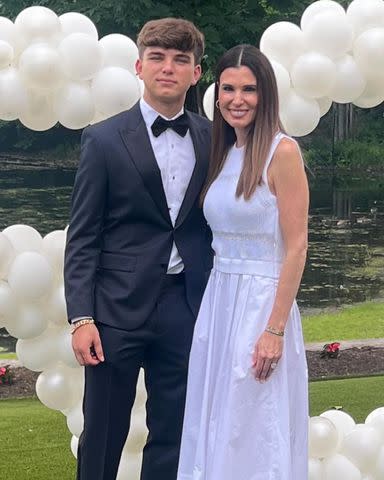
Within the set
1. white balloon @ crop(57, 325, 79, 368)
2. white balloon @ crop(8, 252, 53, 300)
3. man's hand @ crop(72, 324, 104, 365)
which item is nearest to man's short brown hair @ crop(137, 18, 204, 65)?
man's hand @ crop(72, 324, 104, 365)

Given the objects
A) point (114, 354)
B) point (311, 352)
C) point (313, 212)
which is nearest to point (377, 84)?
point (114, 354)

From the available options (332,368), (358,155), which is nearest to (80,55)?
(332,368)

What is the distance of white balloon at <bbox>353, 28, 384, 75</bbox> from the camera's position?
Answer: 370cm

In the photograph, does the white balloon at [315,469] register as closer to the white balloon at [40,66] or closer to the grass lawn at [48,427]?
the grass lawn at [48,427]

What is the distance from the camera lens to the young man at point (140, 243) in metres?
2.98

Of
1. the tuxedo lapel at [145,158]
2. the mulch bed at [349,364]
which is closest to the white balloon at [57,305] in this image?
the tuxedo lapel at [145,158]

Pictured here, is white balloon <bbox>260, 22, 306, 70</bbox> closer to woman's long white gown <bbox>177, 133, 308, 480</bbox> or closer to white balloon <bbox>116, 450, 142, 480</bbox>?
woman's long white gown <bbox>177, 133, 308, 480</bbox>

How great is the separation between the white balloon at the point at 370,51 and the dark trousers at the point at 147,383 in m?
1.28

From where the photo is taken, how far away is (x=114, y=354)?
304cm

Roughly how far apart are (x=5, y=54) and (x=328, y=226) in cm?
1206

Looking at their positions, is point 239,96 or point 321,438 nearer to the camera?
point 239,96

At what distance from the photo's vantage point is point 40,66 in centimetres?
349

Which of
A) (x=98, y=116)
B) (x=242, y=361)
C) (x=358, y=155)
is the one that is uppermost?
(x=98, y=116)

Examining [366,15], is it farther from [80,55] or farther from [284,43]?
[80,55]
